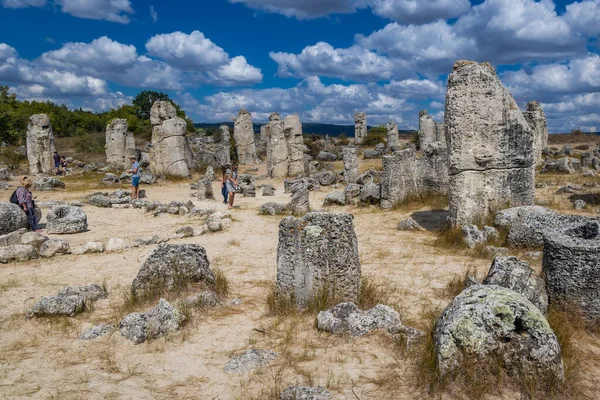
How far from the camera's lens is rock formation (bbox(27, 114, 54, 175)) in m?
21.8

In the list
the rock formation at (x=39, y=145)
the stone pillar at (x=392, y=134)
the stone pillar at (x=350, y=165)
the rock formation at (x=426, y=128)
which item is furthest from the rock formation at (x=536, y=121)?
the rock formation at (x=39, y=145)

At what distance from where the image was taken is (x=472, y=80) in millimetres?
8672

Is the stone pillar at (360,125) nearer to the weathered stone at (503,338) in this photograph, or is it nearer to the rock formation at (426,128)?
the rock formation at (426,128)

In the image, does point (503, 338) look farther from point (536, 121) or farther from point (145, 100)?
point (145, 100)

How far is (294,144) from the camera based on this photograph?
2189 cm

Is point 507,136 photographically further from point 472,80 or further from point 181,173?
point 181,173

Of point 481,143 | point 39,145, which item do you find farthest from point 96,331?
point 39,145

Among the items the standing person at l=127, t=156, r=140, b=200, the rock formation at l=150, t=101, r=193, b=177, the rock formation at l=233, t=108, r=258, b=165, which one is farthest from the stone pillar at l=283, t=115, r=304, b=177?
the standing person at l=127, t=156, r=140, b=200

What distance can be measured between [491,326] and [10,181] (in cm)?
2169

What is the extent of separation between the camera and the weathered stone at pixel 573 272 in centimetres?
460

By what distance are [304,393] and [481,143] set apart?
6.86 m

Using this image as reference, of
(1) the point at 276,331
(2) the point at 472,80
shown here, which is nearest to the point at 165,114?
(2) the point at 472,80

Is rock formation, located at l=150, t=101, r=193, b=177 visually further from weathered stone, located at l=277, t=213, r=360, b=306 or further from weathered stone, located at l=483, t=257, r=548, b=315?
weathered stone, located at l=483, t=257, r=548, b=315

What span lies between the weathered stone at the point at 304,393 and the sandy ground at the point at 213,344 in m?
0.13
